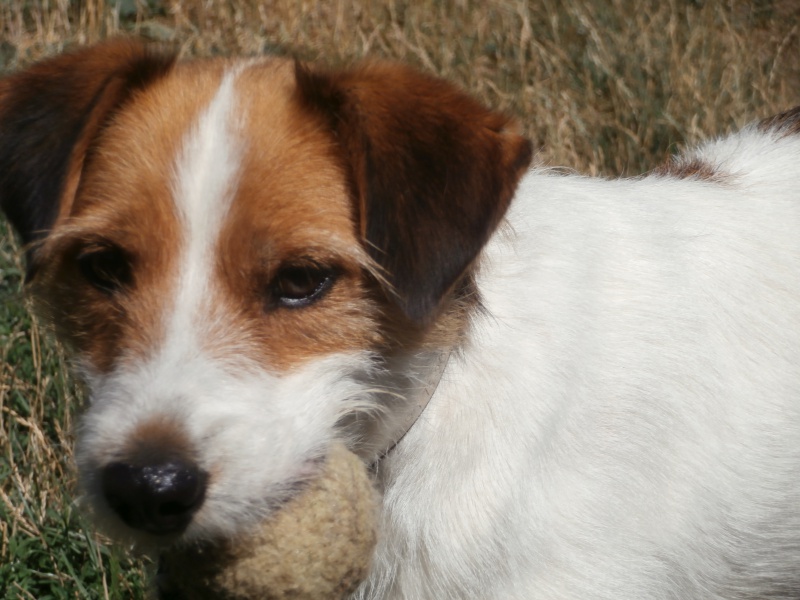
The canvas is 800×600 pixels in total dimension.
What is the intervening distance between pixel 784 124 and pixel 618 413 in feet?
5.40

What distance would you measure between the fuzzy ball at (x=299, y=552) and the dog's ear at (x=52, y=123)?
945mm

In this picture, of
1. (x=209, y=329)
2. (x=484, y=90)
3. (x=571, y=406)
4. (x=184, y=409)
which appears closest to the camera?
(x=184, y=409)

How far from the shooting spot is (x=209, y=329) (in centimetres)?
255

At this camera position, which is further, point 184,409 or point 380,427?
point 380,427

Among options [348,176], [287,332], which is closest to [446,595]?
[287,332]

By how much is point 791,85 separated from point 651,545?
473cm

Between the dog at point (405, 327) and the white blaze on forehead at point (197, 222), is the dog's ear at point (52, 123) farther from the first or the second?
the white blaze on forehead at point (197, 222)

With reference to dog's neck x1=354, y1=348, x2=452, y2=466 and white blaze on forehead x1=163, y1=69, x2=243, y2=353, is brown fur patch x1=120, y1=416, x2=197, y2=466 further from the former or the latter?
dog's neck x1=354, y1=348, x2=452, y2=466

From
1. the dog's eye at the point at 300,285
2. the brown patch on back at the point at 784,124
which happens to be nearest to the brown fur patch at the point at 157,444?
the dog's eye at the point at 300,285

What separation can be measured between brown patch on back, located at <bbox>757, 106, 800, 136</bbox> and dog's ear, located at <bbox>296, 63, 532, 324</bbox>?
168 centimetres

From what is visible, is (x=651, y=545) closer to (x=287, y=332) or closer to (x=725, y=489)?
(x=725, y=489)

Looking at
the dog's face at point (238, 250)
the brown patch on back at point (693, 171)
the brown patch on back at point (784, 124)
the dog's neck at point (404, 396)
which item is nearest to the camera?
the dog's face at point (238, 250)

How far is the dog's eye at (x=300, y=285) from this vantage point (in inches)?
103

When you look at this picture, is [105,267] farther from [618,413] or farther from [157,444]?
[618,413]
